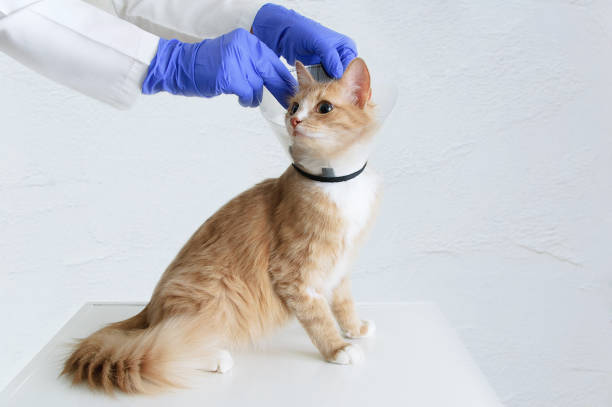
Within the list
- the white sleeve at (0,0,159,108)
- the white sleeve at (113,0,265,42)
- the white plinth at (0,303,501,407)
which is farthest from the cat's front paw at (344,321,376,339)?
the white sleeve at (113,0,265,42)

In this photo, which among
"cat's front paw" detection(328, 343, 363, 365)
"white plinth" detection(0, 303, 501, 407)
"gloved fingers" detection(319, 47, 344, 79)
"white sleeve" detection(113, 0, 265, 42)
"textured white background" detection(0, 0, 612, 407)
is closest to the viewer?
"white plinth" detection(0, 303, 501, 407)

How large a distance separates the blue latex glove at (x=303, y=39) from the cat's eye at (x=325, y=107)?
0.21 m

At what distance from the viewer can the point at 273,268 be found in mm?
1277

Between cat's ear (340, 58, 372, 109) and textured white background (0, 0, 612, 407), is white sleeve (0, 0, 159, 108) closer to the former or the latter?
cat's ear (340, 58, 372, 109)

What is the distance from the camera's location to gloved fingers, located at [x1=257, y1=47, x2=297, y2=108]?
1.35 meters

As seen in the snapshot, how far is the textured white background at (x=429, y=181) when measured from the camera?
2.07 meters

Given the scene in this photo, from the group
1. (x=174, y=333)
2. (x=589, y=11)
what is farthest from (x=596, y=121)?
(x=174, y=333)

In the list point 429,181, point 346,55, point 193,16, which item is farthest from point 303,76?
point 429,181

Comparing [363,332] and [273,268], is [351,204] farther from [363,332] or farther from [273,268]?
[363,332]

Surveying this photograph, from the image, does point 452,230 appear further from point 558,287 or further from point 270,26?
point 270,26

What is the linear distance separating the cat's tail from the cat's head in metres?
0.44

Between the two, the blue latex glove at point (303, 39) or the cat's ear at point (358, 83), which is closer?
the cat's ear at point (358, 83)

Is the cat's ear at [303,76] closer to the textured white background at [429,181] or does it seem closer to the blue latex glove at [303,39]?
the blue latex glove at [303,39]

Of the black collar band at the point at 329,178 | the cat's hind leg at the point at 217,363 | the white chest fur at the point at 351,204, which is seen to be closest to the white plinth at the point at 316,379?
the cat's hind leg at the point at 217,363
